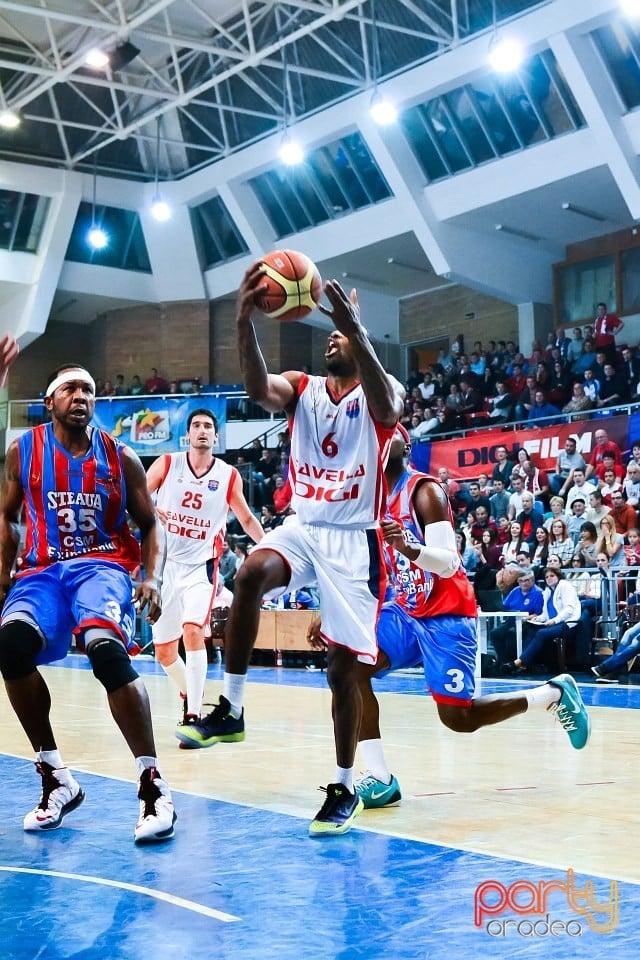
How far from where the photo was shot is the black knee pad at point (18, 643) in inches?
172

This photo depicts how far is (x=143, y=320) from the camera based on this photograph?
3262cm

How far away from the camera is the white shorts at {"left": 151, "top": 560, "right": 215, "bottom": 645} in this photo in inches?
321

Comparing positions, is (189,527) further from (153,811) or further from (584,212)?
(584,212)

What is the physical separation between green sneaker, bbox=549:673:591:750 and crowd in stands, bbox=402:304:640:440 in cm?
1334

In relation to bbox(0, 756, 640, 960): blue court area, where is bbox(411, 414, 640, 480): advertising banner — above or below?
above

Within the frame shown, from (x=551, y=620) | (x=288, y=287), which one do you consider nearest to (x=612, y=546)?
(x=551, y=620)

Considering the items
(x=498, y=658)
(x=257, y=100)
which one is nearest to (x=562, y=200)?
(x=257, y=100)

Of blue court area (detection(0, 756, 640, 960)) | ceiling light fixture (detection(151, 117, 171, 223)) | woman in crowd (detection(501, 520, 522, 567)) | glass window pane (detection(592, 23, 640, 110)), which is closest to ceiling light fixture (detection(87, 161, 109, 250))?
ceiling light fixture (detection(151, 117, 171, 223))

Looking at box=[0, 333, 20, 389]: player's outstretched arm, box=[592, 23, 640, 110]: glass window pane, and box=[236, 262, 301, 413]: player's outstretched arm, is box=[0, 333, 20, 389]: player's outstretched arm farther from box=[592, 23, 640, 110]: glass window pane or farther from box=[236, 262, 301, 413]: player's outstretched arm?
box=[592, 23, 640, 110]: glass window pane

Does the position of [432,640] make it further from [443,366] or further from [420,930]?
[443,366]

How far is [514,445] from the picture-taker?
62.1ft

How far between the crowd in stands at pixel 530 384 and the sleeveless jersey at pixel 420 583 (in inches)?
542

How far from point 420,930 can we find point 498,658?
431 inches

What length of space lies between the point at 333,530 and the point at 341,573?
0.20m
